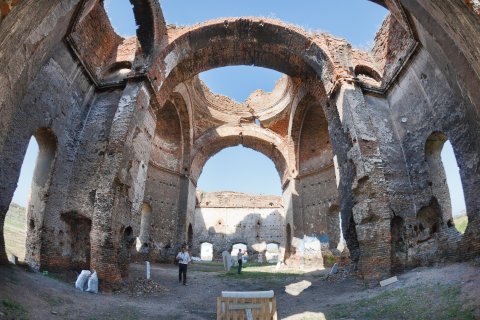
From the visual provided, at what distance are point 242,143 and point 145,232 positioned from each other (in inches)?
284

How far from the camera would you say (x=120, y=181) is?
26.9 ft

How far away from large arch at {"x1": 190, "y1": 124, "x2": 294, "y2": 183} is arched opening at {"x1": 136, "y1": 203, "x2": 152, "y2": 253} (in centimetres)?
310

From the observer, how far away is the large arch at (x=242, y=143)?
54.9ft

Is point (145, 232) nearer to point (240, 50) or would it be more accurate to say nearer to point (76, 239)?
point (76, 239)

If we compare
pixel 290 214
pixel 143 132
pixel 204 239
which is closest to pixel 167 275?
pixel 143 132

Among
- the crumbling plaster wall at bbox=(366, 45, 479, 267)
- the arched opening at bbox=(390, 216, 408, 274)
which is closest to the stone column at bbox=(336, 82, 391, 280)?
the arched opening at bbox=(390, 216, 408, 274)

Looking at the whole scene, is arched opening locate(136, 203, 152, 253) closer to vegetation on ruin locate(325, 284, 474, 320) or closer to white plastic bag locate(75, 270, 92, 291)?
white plastic bag locate(75, 270, 92, 291)

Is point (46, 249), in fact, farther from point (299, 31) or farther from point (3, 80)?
point (299, 31)

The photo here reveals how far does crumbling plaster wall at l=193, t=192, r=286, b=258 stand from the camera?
22.7m

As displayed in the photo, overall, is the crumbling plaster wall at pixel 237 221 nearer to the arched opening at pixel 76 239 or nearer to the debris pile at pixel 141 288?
the debris pile at pixel 141 288

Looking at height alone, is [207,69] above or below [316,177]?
above

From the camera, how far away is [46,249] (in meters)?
7.69

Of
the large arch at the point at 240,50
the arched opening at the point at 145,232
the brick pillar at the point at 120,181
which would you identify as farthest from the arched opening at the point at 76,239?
the arched opening at the point at 145,232

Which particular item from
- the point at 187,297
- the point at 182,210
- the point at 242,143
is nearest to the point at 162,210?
the point at 182,210
